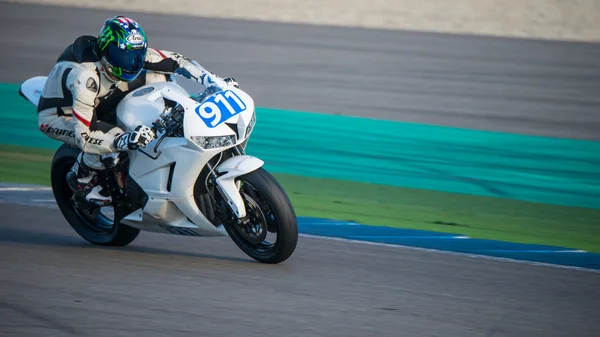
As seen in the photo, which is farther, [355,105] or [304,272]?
[355,105]

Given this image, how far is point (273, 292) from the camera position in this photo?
5.29 meters

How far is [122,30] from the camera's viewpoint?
5.93 meters

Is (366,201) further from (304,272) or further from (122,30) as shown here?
(122,30)

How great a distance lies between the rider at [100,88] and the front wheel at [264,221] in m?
0.69

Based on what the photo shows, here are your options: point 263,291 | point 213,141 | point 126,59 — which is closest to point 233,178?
point 213,141

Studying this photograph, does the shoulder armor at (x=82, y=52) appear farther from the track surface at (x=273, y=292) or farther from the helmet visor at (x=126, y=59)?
the track surface at (x=273, y=292)

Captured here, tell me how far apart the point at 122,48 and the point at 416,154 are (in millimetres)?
5328

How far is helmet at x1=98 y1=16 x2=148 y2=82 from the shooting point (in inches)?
233

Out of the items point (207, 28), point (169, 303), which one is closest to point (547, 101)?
point (207, 28)

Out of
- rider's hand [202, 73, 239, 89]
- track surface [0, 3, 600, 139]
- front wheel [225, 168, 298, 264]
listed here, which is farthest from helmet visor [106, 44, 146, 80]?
track surface [0, 3, 600, 139]

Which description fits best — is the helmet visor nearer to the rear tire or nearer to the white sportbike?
the white sportbike

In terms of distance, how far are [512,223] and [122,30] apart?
12.1ft

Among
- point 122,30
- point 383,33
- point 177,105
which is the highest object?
point 122,30

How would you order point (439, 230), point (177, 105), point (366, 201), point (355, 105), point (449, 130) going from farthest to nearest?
1. point (355, 105)
2. point (449, 130)
3. point (366, 201)
4. point (439, 230)
5. point (177, 105)
